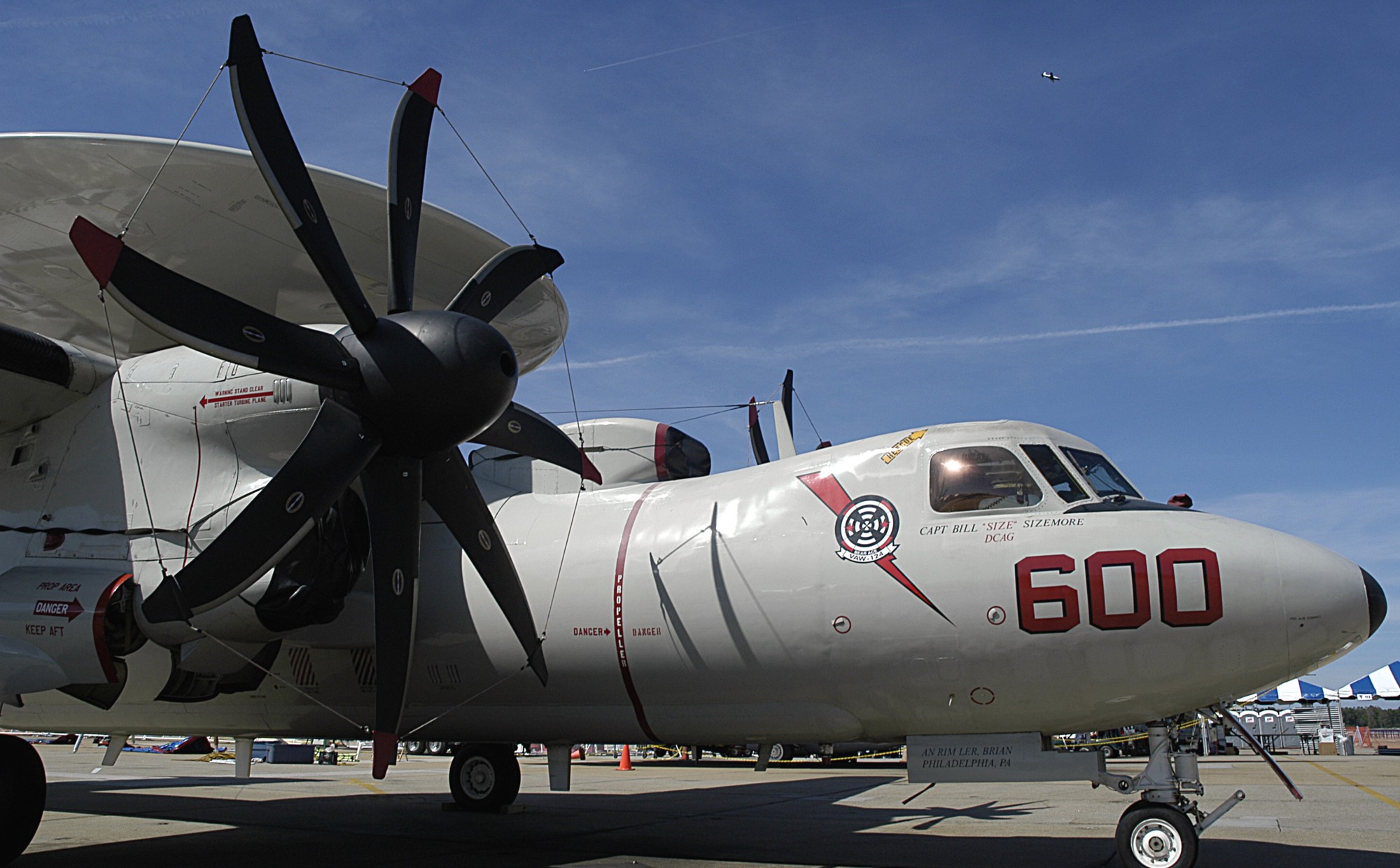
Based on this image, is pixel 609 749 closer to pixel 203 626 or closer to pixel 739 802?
pixel 739 802

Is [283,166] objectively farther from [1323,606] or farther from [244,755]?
[1323,606]

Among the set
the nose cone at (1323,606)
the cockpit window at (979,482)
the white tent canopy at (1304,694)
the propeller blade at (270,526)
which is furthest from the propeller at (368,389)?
the white tent canopy at (1304,694)

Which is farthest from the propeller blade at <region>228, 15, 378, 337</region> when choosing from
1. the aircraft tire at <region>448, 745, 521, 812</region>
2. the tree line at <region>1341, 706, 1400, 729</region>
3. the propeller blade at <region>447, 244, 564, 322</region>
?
the tree line at <region>1341, 706, 1400, 729</region>

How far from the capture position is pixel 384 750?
8391mm

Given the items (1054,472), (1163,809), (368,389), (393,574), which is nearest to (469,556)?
(393,574)

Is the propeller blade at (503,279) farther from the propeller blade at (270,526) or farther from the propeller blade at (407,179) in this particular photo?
the propeller blade at (270,526)

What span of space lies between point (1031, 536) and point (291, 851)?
792 cm

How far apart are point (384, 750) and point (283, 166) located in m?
4.89

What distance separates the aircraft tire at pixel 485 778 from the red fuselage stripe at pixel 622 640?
423 cm

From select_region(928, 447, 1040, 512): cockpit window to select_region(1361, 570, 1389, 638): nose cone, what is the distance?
2.44 metres

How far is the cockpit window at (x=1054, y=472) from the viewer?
872 cm

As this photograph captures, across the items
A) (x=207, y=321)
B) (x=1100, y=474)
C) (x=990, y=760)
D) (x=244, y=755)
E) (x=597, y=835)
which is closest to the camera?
(x=207, y=321)

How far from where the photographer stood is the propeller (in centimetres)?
805

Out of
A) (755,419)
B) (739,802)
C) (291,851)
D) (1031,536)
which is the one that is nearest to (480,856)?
(291,851)
